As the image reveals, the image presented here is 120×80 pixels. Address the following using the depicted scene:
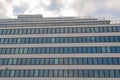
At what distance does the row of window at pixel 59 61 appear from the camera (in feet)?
179

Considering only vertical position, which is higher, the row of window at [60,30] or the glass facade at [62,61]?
the row of window at [60,30]

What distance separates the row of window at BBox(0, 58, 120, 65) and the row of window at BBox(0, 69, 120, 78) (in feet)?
7.07

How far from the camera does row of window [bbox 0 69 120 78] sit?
52969 mm

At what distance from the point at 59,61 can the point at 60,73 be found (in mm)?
3538

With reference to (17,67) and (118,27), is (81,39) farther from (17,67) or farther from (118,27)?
(17,67)

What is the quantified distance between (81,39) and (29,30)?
1671 centimetres

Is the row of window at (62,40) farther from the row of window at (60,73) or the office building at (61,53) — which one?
the row of window at (60,73)

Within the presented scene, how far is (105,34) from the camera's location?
5831 cm

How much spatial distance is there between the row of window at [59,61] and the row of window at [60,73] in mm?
2156

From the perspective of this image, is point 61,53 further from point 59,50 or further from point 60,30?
point 60,30

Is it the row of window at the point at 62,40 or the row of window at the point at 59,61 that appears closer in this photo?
the row of window at the point at 59,61

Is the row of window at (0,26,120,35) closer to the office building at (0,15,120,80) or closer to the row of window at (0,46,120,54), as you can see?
the office building at (0,15,120,80)

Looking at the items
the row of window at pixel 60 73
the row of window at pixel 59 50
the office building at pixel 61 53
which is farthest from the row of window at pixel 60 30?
the row of window at pixel 60 73

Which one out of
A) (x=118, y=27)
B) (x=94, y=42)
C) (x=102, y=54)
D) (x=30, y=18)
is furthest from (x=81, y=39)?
(x=30, y=18)
